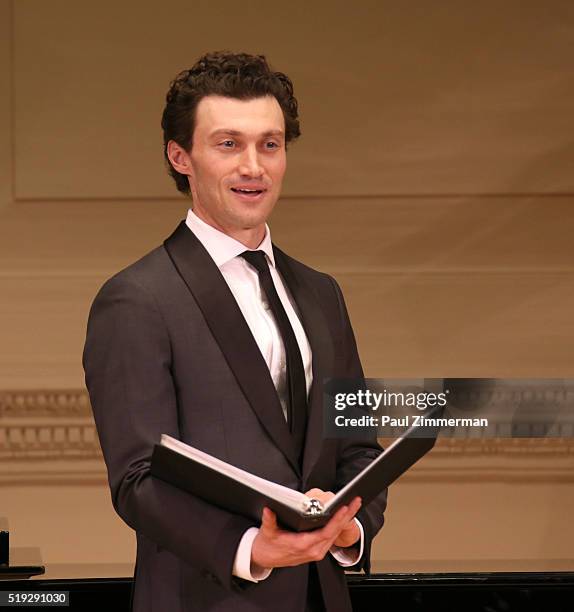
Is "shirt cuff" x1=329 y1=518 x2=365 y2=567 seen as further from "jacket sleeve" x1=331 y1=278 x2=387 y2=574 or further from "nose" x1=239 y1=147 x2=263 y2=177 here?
"nose" x1=239 y1=147 x2=263 y2=177

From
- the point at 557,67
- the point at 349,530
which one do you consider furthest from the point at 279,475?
the point at 557,67

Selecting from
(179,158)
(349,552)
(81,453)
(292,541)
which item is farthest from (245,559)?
(81,453)

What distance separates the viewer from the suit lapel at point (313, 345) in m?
1.45

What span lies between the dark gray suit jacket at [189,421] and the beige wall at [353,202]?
174cm

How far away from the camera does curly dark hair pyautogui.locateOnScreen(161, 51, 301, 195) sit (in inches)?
59.2

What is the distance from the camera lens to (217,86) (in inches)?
59.3

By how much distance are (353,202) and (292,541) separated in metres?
2.00

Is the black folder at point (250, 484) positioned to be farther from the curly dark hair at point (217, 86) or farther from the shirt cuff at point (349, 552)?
the curly dark hair at point (217, 86)

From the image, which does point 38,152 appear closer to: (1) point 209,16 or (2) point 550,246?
(1) point 209,16

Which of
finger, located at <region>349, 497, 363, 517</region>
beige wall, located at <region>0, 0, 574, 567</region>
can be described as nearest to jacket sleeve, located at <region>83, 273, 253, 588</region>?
finger, located at <region>349, 497, 363, 517</region>

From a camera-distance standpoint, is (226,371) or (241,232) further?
(241,232)

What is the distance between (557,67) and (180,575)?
2204mm

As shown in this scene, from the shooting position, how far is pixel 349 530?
1420mm

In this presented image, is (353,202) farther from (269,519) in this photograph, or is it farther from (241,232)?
(269,519)
